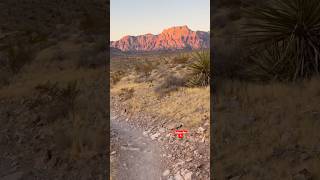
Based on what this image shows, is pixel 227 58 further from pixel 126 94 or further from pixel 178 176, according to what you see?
pixel 178 176

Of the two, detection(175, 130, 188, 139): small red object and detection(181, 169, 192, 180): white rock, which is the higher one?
detection(175, 130, 188, 139): small red object

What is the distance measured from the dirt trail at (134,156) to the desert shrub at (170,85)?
288 cm

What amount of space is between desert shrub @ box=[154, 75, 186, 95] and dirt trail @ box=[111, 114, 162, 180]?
2.88 meters

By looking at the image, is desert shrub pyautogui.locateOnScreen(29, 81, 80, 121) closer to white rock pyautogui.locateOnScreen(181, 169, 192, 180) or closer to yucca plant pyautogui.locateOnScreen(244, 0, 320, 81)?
white rock pyautogui.locateOnScreen(181, 169, 192, 180)

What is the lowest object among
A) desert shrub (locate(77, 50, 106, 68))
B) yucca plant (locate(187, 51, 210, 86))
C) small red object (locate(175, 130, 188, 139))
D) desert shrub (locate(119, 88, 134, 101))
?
small red object (locate(175, 130, 188, 139))

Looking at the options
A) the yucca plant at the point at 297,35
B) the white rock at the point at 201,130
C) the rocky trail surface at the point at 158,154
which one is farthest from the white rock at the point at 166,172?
the yucca plant at the point at 297,35

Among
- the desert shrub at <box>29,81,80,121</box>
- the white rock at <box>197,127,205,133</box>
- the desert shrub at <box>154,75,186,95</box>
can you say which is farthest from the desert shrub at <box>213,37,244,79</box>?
the desert shrub at <box>29,81,80,121</box>

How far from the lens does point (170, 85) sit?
1177cm

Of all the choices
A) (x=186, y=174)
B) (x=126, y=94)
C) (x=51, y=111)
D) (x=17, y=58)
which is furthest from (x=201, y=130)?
(x=17, y=58)

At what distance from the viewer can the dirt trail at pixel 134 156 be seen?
6016mm

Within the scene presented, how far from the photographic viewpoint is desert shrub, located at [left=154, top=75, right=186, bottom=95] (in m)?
11.3

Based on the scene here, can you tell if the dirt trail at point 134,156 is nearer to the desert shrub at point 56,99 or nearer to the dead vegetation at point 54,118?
the dead vegetation at point 54,118

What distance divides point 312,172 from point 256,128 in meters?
1.67

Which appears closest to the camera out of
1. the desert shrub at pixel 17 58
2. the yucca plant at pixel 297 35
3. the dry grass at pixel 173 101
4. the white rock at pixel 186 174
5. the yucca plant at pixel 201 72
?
the white rock at pixel 186 174
